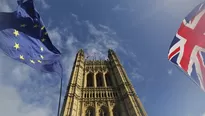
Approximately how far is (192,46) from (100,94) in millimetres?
27928

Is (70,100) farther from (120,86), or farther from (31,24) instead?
(31,24)

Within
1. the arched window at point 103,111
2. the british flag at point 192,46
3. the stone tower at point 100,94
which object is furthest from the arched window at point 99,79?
the british flag at point 192,46

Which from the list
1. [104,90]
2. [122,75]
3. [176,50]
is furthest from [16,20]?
[122,75]

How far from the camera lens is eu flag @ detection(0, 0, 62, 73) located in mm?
9844

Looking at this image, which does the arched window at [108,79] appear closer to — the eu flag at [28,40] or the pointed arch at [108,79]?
the pointed arch at [108,79]

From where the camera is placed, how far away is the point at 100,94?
117 feet

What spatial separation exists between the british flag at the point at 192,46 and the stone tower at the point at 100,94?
20870 millimetres

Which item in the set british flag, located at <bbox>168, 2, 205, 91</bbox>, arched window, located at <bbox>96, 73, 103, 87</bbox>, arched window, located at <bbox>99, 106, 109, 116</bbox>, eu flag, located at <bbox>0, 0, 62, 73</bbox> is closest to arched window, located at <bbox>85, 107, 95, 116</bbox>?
arched window, located at <bbox>99, 106, 109, 116</bbox>

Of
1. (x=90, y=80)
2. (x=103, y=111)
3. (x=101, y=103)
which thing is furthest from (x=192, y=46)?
(x=90, y=80)

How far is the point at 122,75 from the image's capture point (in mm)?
39812

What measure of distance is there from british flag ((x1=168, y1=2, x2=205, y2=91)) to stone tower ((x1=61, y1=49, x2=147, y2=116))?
20870 mm

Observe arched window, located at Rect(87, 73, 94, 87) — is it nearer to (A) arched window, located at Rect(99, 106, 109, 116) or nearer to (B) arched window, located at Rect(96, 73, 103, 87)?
(B) arched window, located at Rect(96, 73, 103, 87)

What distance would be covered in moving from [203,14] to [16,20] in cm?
792

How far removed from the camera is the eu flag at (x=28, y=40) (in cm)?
984
